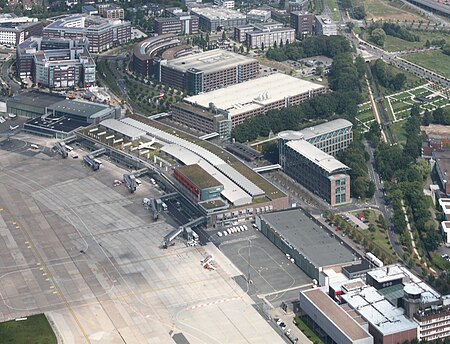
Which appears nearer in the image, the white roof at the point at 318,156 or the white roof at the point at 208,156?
the white roof at the point at 208,156

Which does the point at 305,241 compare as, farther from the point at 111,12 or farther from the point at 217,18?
the point at 111,12

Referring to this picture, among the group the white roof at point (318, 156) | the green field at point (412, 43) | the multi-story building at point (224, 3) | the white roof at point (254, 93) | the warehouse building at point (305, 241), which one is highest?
the white roof at point (318, 156)

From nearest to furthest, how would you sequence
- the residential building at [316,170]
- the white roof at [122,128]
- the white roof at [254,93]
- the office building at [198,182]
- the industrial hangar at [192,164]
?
the industrial hangar at [192,164]
the office building at [198,182]
the residential building at [316,170]
the white roof at [122,128]
the white roof at [254,93]

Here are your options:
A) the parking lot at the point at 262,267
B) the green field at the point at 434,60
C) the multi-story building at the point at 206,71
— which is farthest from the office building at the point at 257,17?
the parking lot at the point at 262,267

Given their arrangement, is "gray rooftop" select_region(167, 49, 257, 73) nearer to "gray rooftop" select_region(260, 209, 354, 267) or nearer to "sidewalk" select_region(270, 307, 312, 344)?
"gray rooftop" select_region(260, 209, 354, 267)

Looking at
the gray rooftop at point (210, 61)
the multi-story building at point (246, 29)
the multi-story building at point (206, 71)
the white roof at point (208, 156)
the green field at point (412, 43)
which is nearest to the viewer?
the white roof at point (208, 156)

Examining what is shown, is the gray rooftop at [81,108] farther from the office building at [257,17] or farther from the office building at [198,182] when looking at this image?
the office building at [257,17]

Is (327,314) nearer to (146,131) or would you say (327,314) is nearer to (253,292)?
(253,292)
